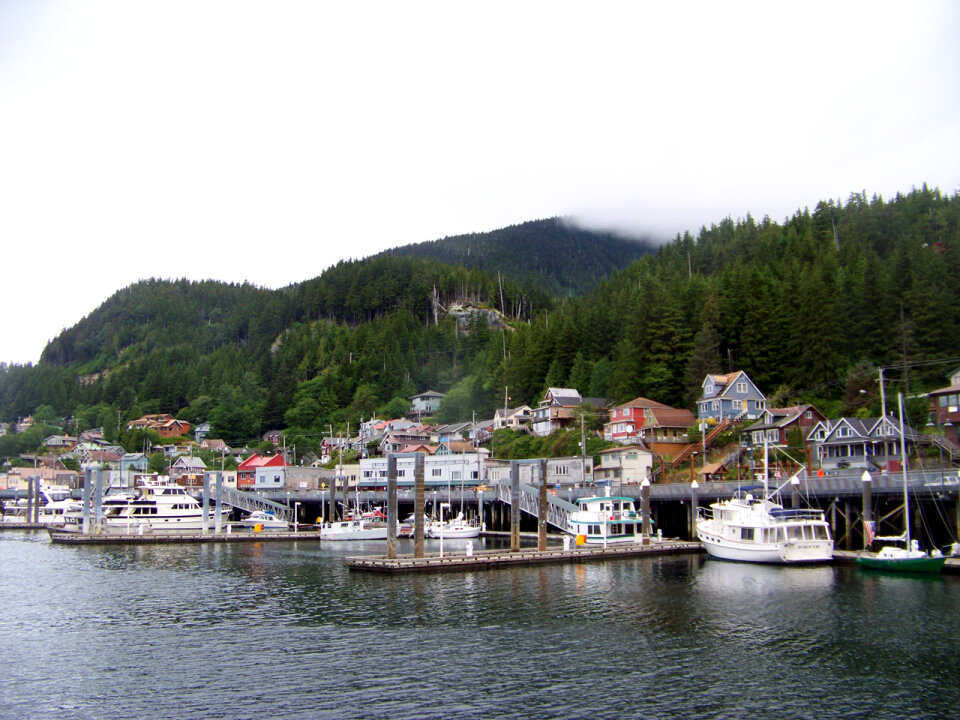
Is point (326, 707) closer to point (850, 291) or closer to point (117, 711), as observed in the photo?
point (117, 711)

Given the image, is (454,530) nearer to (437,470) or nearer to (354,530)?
(354,530)

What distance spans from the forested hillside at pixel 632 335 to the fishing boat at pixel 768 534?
28.7 metres

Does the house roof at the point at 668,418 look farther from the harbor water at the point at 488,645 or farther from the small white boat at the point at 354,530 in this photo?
the harbor water at the point at 488,645

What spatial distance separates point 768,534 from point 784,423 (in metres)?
26.2

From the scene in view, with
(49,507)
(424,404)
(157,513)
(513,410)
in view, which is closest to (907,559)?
(157,513)

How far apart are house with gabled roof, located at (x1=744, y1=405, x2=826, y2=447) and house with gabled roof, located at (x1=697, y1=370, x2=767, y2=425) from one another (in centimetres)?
Answer: 586

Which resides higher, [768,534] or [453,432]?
[453,432]

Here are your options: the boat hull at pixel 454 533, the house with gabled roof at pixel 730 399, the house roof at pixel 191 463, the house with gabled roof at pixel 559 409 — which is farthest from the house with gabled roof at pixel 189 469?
the house with gabled roof at pixel 730 399

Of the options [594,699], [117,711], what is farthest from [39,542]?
[594,699]

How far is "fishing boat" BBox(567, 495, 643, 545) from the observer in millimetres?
61438

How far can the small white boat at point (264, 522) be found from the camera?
8412cm

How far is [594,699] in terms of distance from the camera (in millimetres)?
22875

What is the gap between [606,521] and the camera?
61812 mm

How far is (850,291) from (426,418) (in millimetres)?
75574
